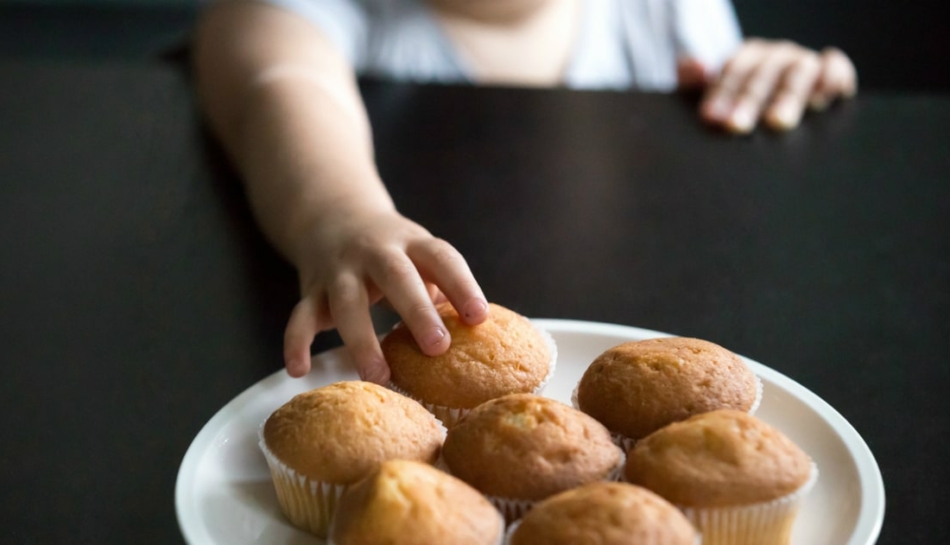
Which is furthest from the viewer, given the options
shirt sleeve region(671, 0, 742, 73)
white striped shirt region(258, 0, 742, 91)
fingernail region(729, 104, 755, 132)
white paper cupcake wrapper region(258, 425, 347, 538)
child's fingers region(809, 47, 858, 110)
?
shirt sleeve region(671, 0, 742, 73)

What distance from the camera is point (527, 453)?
58 cm

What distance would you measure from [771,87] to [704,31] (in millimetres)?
443

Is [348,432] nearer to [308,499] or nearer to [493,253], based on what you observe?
[308,499]

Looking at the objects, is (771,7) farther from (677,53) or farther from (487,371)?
(487,371)

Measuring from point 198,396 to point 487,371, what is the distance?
26 centimetres

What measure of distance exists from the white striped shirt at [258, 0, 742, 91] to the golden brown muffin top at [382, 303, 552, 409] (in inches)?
39.7

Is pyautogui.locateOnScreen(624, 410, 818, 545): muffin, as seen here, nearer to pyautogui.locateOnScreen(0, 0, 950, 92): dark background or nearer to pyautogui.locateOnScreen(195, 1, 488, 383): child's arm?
pyautogui.locateOnScreen(195, 1, 488, 383): child's arm

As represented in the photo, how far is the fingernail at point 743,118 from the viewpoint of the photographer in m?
1.43

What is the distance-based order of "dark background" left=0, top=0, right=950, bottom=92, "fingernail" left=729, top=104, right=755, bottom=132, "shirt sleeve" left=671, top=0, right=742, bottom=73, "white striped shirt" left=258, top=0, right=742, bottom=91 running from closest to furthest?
"fingernail" left=729, top=104, right=755, bottom=132, "white striped shirt" left=258, top=0, right=742, bottom=91, "shirt sleeve" left=671, top=0, right=742, bottom=73, "dark background" left=0, top=0, right=950, bottom=92

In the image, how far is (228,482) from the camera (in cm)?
65

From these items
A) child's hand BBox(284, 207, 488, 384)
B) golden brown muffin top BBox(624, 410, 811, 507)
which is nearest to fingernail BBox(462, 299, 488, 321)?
child's hand BBox(284, 207, 488, 384)

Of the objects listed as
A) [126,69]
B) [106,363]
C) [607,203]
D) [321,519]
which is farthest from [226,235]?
[126,69]

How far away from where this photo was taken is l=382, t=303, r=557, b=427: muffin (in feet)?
2.35

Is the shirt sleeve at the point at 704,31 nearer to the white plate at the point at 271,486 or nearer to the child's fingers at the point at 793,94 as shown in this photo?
the child's fingers at the point at 793,94
